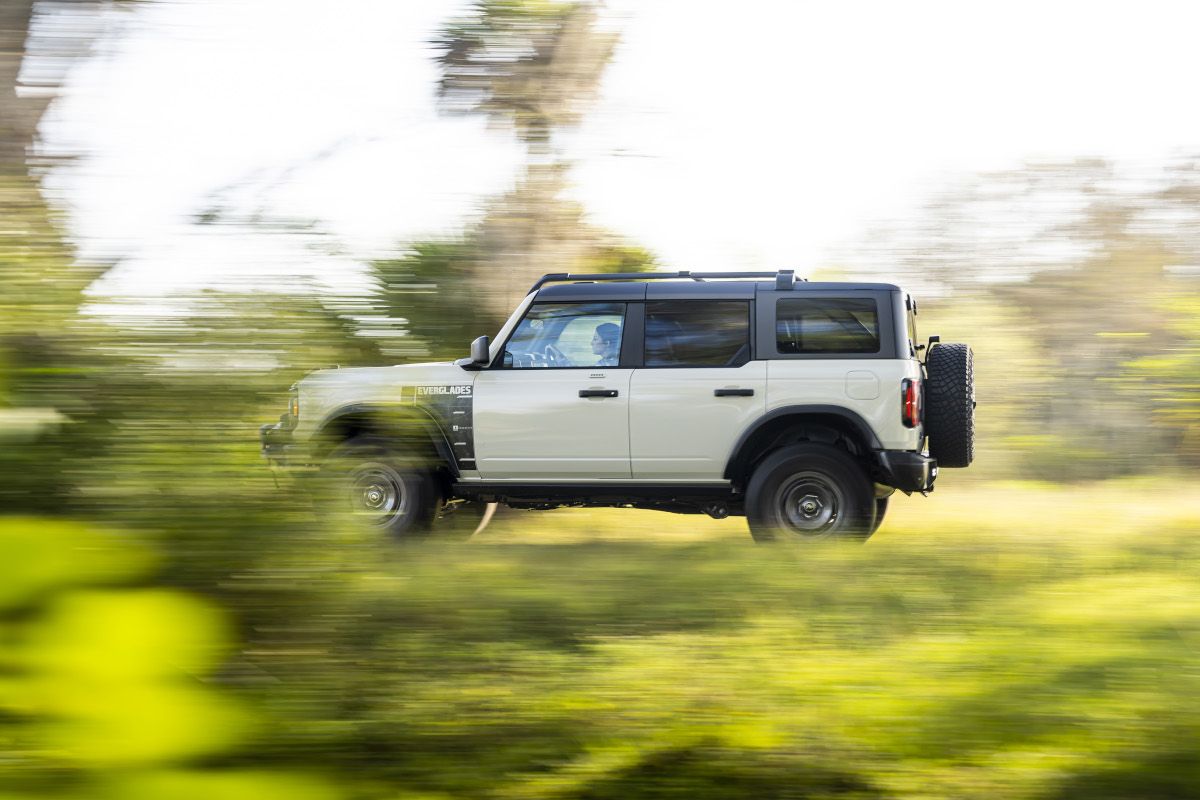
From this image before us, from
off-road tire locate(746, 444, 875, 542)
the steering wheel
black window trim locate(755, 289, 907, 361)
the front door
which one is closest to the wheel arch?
off-road tire locate(746, 444, 875, 542)

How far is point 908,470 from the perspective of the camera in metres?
6.51

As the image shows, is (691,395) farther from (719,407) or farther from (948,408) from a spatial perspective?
(948,408)

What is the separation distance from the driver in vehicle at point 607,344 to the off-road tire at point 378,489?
15.5 ft

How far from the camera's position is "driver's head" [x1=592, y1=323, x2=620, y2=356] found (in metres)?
6.90

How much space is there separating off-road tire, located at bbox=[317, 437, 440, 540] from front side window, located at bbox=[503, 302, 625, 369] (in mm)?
4704

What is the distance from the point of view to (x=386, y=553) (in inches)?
67.9

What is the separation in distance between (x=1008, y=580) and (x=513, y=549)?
1.18 m

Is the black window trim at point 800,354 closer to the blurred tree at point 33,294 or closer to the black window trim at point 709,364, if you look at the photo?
the black window trim at point 709,364

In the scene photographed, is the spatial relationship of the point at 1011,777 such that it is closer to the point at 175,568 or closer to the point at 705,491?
the point at 175,568

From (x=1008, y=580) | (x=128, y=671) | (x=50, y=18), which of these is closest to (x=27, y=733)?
(x=128, y=671)

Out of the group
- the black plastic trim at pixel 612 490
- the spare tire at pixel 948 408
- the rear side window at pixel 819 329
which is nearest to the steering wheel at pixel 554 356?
the black plastic trim at pixel 612 490

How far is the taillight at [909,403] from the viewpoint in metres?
6.56

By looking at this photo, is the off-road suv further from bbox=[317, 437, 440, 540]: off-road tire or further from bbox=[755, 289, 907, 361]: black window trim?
bbox=[317, 437, 440, 540]: off-road tire

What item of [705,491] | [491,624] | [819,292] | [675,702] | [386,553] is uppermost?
[819,292]
